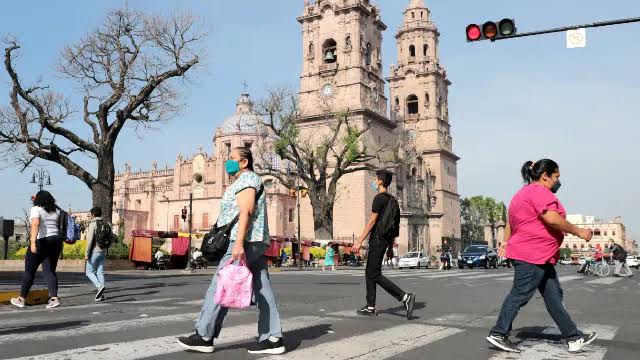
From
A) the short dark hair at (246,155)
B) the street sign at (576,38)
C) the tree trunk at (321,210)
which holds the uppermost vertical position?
the street sign at (576,38)

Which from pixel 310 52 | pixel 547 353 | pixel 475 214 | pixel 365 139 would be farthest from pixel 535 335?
pixel 475 214

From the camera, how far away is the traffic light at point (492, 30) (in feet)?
35.7

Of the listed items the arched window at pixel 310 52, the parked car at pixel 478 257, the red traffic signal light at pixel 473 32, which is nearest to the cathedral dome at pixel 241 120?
the arched window at pixel 310 52

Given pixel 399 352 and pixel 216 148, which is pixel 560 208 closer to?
pixel 399 352

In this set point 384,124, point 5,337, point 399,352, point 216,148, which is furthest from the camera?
point 216,148

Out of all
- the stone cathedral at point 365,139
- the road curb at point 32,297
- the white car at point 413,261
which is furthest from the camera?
the stone cathedral at point 365,139

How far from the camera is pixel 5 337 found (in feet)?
16.9

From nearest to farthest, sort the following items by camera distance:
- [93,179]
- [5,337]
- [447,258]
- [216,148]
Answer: [5,337] < [93,179] < [447,258] < [216,148]

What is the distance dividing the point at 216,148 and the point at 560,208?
67268 millimetres

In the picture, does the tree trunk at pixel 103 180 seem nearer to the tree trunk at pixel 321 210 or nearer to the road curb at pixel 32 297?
the road curb at pixel 32 297

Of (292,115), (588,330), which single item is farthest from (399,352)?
(292,115)

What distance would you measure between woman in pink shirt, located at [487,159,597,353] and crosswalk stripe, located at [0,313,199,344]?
3672 mm

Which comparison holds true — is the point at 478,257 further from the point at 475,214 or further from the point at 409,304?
the point at 475,214

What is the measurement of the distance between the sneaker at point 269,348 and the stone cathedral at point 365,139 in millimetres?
42684
